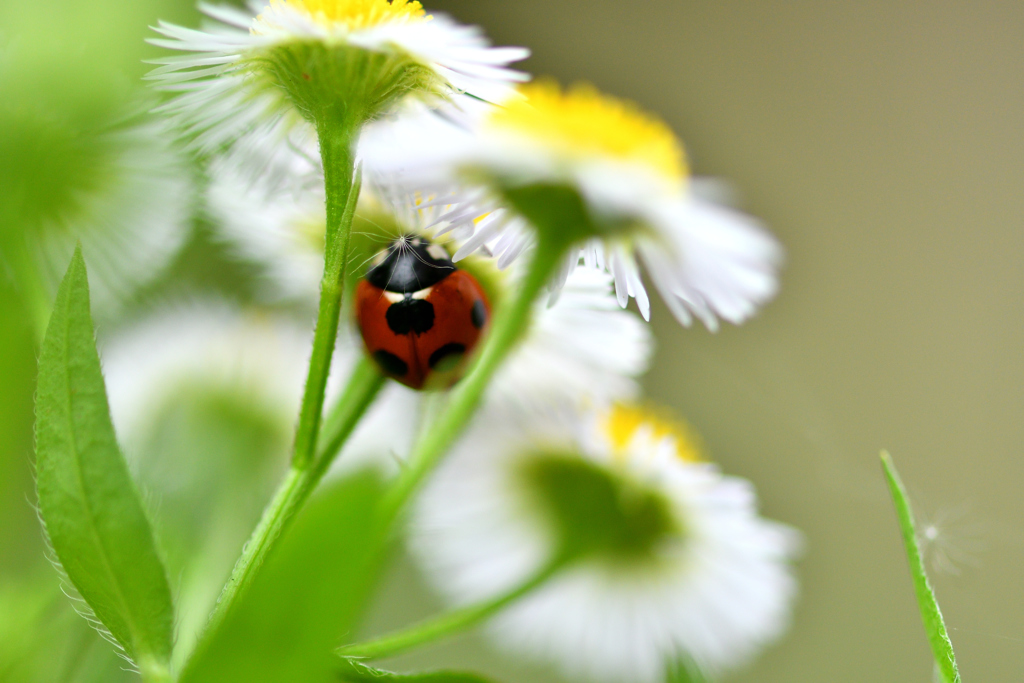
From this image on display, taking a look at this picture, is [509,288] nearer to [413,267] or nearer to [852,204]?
[413,267]

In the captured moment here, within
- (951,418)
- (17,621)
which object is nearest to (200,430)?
(17,621)

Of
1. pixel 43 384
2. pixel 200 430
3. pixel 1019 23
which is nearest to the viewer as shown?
pixel 43 384

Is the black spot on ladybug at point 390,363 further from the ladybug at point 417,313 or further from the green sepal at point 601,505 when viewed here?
the green sepal at point 601,505

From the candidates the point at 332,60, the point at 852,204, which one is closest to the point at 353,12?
the point at 332,60

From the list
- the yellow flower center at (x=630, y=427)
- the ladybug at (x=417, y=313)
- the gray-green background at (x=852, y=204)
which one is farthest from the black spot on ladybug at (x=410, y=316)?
the gray-green background at (x=852, y=204)

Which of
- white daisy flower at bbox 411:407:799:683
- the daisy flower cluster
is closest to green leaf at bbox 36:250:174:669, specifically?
the daisy flower cluster

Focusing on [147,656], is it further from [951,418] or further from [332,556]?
[951,418]
